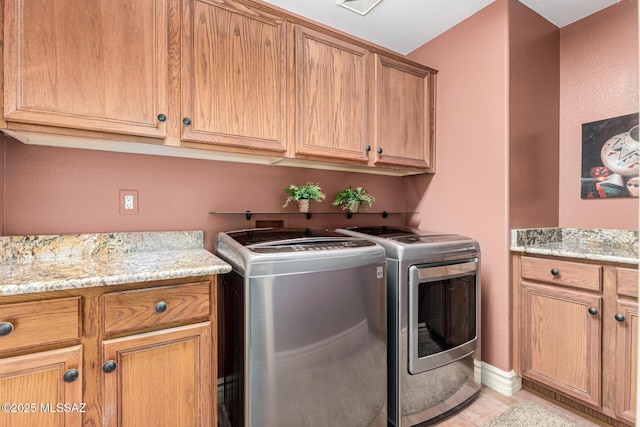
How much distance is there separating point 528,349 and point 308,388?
4.79 feet

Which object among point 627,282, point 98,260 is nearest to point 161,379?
point 98,260

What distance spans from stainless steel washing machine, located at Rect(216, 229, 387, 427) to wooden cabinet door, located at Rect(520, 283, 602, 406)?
1.03m

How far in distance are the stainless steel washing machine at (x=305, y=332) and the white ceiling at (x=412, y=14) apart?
62.6 inches

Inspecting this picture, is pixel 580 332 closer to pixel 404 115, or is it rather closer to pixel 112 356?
pixel 404 115

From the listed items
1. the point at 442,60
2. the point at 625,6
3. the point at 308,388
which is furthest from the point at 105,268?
the point at 625,6

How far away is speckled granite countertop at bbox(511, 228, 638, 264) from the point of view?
69.3 inches

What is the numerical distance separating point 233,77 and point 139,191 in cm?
80

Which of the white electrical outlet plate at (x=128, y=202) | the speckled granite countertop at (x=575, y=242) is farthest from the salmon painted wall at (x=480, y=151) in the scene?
the white electrical outlet plate at (x=128, y=202)

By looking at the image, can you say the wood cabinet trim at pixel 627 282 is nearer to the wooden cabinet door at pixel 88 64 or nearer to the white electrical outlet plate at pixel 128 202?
the wooden cabinet door at pixel 88 64

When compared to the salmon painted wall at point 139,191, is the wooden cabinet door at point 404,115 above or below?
above

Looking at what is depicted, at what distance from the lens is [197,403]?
1.27 meters

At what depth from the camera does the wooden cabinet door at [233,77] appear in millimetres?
1525

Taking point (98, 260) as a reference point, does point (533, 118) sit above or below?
above

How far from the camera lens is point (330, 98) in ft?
6.31
